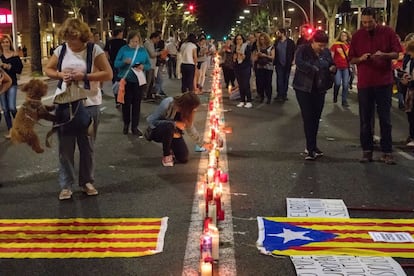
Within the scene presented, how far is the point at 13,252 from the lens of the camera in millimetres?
4852

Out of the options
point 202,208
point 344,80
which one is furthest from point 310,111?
point 344,80

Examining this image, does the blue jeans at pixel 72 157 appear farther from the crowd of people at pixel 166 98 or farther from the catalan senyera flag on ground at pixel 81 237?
the catalan senyera flag on ground at pixel 81 237

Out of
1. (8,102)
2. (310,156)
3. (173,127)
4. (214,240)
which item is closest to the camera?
(214,240)

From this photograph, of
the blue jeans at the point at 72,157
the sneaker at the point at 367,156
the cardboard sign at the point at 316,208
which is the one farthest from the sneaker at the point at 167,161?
the sneaker at the point at 367,156

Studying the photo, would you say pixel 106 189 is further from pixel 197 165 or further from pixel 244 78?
pixel 244 78

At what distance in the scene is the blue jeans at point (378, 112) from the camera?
26.5 feet

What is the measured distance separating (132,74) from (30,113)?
454cm

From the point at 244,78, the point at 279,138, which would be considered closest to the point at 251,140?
the point at 279,138

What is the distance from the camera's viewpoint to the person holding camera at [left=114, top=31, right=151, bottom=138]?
10742mm

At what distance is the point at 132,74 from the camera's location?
1070cm

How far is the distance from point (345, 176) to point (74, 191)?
10.5ft

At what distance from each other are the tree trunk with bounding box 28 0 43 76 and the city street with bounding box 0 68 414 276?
20969mm

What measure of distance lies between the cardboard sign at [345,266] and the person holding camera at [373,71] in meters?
3.84

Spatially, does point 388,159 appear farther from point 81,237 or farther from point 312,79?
point 81,237
